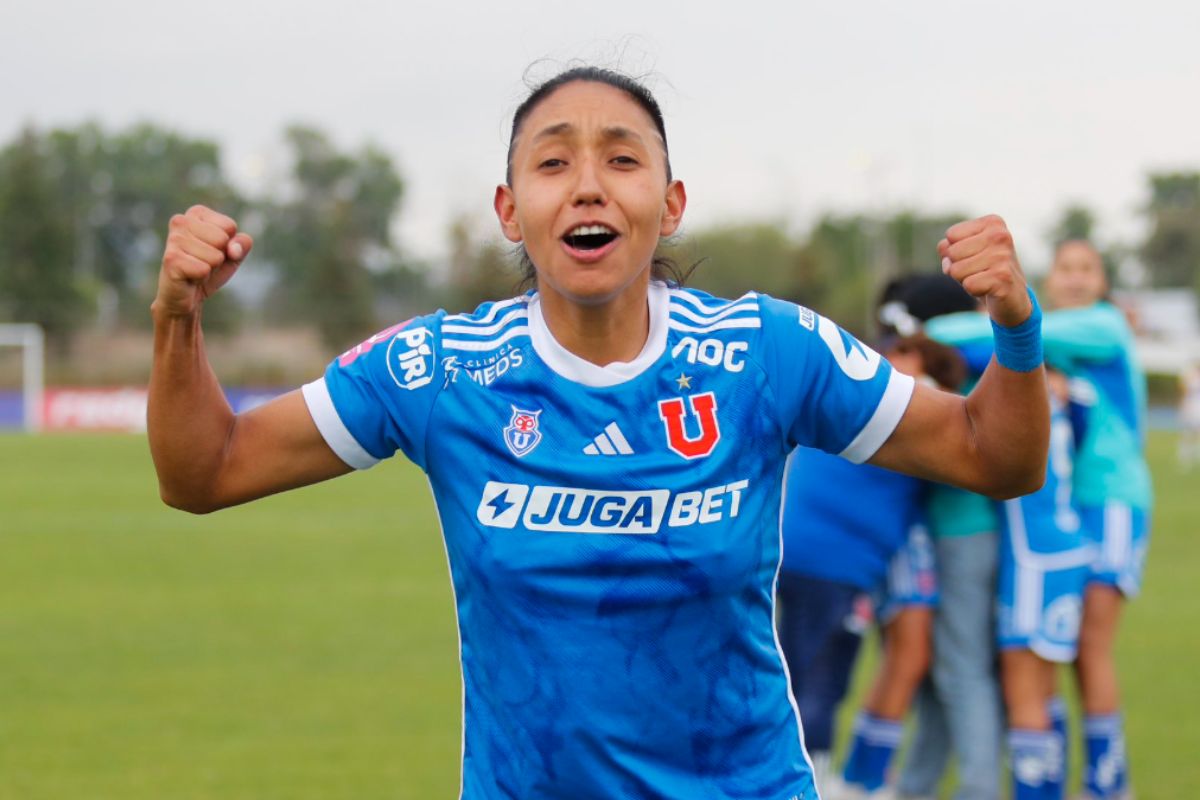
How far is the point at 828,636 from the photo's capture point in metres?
5.23

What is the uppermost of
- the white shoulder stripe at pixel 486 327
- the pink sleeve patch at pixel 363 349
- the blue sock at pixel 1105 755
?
the white shoulder stripe at pixel 486 327

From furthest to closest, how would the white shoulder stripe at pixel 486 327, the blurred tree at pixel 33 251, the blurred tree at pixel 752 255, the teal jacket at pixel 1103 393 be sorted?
the blurred tree at pixel 752 255
the blurred tree at pixel 33 251
the teal jacket at pixel 1103 393
the white shoulder stripe at pixel 486 327

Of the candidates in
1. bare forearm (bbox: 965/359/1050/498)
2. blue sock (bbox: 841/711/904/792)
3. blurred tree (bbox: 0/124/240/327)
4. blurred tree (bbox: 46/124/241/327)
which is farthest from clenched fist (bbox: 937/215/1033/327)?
blurred tree (bbox: 46/124/241/327)

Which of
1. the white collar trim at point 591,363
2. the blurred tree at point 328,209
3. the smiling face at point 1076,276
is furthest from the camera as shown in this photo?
the blurred tree at point 328,209

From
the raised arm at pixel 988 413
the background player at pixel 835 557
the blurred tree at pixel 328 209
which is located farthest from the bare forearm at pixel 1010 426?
the blurred tree at pixel 328 209

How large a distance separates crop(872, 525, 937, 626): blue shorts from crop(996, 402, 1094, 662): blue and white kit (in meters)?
0.27

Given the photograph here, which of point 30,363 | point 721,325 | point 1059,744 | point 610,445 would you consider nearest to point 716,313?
point 721,325

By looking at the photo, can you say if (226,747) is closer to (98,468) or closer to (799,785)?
(799,785)

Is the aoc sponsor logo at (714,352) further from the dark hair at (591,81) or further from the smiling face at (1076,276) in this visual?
the smiling face at (1076,276)

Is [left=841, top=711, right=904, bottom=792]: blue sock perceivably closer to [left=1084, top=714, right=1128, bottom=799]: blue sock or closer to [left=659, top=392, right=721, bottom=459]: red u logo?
[left=1084, top=714, right=1128, bottom=799]: blue sock

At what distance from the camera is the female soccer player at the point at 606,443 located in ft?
8.54

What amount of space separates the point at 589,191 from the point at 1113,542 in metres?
3.87

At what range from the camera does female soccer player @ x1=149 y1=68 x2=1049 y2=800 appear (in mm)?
2602

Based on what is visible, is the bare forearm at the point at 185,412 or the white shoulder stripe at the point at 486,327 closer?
the bare forearm at the point at 185,412
